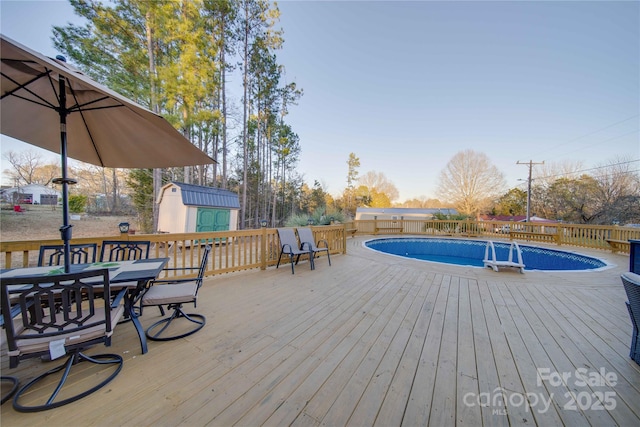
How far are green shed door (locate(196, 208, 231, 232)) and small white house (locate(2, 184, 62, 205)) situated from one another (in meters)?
8.95

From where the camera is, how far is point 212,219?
8.40 m

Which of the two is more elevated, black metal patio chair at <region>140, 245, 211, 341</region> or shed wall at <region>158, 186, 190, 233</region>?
shed wall at <region>158, 186, 190, 233</region>

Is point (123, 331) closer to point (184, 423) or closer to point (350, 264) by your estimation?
point (184, 423)

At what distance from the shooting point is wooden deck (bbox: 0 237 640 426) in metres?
1.31

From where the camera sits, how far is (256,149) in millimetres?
15234

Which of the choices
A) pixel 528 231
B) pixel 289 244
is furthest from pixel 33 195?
pixel 528 231

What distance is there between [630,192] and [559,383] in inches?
882

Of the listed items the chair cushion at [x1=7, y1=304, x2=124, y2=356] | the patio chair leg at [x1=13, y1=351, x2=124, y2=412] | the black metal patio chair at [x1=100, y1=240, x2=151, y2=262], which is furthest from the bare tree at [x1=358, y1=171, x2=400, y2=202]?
the chair cushion at [x1=7, y1=304, x2=124, y2=356]

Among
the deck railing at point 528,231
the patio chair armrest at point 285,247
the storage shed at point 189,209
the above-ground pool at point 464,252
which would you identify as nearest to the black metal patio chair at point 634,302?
the patio chair armrest at point 285,247

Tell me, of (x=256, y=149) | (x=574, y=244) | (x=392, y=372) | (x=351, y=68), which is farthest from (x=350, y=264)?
(x=256, y=149)

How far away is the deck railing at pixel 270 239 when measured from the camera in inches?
125

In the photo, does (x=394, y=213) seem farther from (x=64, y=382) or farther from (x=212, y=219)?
(x=64, y=382)

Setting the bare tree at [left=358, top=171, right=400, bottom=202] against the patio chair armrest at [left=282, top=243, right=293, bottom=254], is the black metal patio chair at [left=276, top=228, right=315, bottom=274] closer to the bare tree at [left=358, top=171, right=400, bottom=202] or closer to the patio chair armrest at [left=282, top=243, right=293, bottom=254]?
the patio chair armrest at [left=282, top=243, right=293, bottom=254]

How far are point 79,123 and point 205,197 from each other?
620 centimetres
